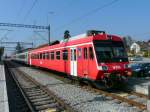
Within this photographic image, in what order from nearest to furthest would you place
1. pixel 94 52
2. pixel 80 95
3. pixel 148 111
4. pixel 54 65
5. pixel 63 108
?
pixel 148 111, pixel 63 108, pixel 80 95, pixel 94 52, pixel 54 65

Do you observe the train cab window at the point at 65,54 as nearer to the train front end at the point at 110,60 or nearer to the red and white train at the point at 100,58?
the red and white train at the point at 100,58

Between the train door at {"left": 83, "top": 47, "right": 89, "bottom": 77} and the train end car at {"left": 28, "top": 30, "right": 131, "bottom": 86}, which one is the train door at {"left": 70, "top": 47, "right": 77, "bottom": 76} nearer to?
the train end car at {"left": 28, "top": 30, "right": 131, "bottom": 86}

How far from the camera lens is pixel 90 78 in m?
14.7

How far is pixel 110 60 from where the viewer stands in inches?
564

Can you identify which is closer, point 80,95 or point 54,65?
point 80,95

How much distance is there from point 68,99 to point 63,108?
6.14 ft

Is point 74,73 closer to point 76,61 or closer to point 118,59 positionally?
point 76,61

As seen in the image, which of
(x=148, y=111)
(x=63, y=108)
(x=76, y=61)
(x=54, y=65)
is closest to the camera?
(x=148, y=111)

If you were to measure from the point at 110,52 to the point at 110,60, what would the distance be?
49 centimetres

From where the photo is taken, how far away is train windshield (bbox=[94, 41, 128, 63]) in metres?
14.2

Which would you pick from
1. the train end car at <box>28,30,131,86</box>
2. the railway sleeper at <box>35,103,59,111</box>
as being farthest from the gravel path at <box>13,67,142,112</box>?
the train end car at <box>28,30,131,86</box>

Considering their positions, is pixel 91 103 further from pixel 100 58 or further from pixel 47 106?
pixel 100 58

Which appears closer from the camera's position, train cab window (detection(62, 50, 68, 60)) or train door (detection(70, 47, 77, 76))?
train door (detection(70, 47, 77, 76))

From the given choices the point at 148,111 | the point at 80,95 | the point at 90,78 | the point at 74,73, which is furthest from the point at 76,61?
the point at 148,111
